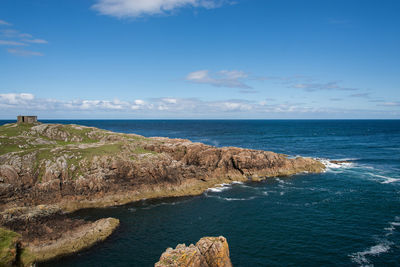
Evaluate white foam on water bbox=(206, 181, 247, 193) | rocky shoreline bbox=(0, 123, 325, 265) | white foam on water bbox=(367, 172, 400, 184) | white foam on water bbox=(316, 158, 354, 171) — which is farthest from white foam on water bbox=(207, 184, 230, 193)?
white foam on water bbox=(367, 172, 400, 184)

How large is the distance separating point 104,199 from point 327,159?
75653 millimetres

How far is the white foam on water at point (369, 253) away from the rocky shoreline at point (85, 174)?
105 ft

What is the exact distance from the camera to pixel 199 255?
23547 mm

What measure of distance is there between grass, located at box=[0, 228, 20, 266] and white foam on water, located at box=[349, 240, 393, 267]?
3965 centimetres

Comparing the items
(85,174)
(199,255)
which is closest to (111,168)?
(85,174)

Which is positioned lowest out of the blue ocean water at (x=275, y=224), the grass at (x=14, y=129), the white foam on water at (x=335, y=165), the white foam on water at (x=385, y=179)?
the blue ocean water at (x=275, y=224)

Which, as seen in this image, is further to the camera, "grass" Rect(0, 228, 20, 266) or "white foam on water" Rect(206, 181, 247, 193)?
"white foam on water" Rect(206, 181, 247, 193)

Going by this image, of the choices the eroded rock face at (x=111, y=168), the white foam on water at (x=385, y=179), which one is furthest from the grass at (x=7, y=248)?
the white foam on water at (x=385, y=179)

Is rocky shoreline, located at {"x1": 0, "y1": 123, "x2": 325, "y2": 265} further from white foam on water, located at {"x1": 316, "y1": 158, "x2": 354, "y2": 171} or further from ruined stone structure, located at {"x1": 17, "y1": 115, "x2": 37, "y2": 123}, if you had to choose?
ruined stone structure, located at {"x1": 17, "y1": 115, "x2": 37, "y2": 123}

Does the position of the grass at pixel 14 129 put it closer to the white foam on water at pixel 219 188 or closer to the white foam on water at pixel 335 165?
the white foam on water at pixel 219 188

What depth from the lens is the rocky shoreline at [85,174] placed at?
34969 mm

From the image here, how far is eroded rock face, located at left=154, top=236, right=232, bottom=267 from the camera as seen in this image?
22.2 meters

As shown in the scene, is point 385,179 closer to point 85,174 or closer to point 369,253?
point 369,253

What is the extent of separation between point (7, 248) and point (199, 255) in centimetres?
2132
